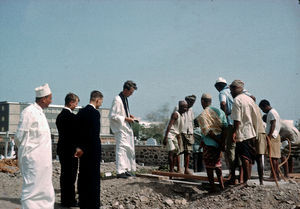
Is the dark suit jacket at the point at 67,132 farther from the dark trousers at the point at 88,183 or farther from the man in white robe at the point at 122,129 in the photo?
the man in white robe at the point at 122,129

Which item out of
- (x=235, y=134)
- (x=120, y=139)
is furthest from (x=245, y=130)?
(x=120, y=139)

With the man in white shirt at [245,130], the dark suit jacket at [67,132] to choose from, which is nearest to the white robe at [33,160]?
the dark suit jacket at [67,132]

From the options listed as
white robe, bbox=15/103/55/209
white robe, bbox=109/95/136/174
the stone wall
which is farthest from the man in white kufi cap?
the stone wall

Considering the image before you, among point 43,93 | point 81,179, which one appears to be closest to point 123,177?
point 81,179

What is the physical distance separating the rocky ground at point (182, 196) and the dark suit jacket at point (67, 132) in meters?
0.98

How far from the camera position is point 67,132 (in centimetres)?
620

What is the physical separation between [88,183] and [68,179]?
2.87ft

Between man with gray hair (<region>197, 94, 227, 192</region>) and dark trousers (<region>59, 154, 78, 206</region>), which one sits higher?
man with gray hair (<region>197, 94, 227, 192</region>)

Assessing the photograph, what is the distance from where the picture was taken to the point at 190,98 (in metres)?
8.77

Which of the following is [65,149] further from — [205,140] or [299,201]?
[299,201]

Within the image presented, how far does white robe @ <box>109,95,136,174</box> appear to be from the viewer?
8.02 m

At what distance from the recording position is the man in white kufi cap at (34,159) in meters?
4.81

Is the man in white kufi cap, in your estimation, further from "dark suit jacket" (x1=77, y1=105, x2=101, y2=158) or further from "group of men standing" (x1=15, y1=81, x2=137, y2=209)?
"dark suit jacket" (x1=77, y1=105, x2=101, y2=158)

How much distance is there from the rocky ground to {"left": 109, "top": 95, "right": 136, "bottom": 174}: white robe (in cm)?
47
